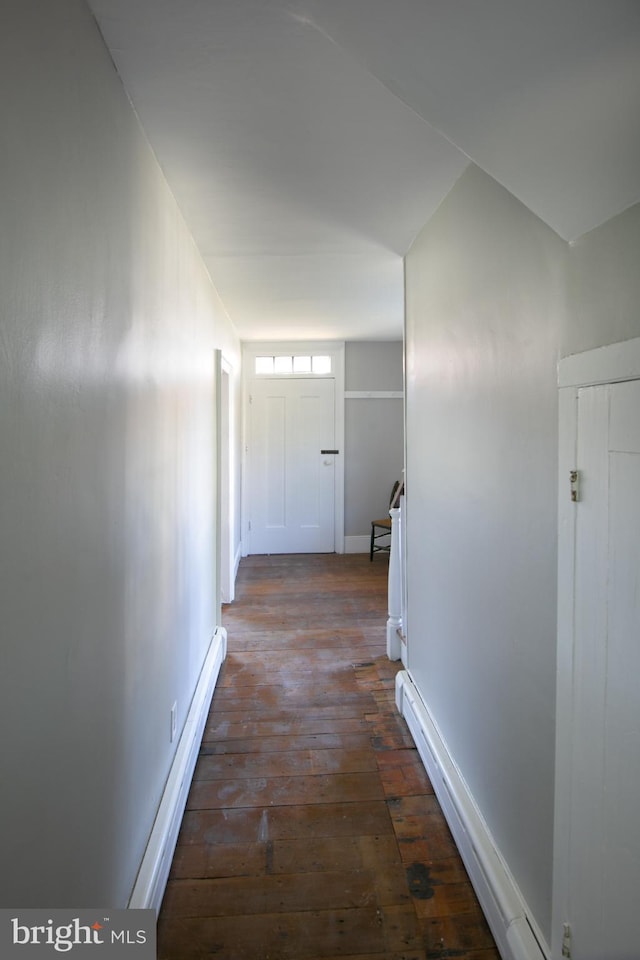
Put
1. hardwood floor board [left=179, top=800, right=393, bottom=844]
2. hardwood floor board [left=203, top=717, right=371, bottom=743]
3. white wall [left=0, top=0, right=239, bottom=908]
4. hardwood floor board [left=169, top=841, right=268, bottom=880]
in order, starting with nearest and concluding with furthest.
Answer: white wall [left=0, top=0, right=239, bottom=908] < hardwood floor board [left=169, top=841, right=268, bottom=880] < hardwood floor board [left=179, top=800, right=393, bottom=844] < hardwood floor board [left=203, top=717, right=371, bottom=743]

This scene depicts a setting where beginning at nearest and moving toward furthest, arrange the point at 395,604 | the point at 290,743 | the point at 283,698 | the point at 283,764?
the point at 283,764, the point at 290,743, the point at 283,698, the point at 395,604

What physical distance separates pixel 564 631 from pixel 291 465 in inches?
179

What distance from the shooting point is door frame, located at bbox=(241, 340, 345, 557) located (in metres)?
5.46

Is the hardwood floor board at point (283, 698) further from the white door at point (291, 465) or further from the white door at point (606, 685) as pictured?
the white door at point (291, 465)

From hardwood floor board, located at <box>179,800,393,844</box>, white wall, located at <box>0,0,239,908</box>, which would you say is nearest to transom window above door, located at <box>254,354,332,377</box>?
white wall, located at <box>0,0,239,908</box>

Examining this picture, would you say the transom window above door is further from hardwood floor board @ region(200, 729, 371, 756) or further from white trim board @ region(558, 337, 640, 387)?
white trim board @ region(558, 337, 640, 387)

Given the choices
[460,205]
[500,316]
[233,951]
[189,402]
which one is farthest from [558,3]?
[233,951]

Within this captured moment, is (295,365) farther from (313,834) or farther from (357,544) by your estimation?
(313,834)

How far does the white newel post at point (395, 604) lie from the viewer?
3.18m

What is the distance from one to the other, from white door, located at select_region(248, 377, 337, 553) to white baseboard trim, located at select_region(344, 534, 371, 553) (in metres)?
0.18

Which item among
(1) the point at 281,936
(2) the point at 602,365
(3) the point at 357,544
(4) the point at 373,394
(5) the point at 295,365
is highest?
(5) the point at 295,365

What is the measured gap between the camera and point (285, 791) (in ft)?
6.69

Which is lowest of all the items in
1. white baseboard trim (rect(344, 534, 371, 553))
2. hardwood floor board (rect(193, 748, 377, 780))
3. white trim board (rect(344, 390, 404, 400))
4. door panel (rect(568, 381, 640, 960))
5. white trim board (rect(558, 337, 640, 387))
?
hardwood floor board (rect(193, 748, 377, 780))

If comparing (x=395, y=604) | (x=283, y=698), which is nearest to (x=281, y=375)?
(x=395, y=604)
